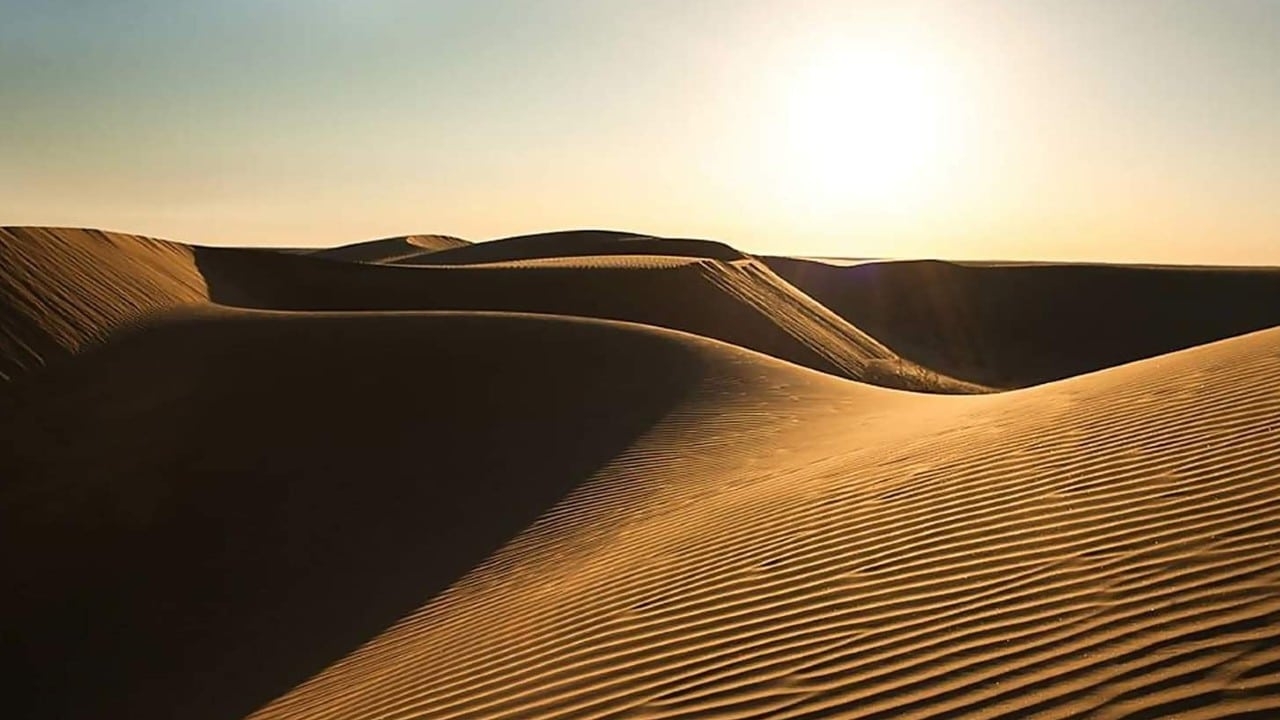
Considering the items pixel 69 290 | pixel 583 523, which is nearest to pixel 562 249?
pixel 69 290

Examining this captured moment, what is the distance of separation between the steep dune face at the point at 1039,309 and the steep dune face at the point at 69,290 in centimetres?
2691

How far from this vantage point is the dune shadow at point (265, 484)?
802 cm

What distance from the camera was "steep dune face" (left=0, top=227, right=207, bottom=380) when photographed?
48.5 feet

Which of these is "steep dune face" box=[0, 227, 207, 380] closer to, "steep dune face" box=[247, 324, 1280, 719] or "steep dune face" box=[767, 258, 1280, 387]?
"steep dune face" box=[247, 324, 1280, 719]

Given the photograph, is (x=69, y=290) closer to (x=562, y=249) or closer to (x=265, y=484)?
(x=265, y=484)

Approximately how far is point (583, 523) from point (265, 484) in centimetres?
416

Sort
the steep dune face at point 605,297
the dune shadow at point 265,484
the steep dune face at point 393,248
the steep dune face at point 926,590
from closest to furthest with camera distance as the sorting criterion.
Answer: the steep dune face at point 926,590
the dune shadow at point 265,484
the steep dune face at point 605,297
the steep dune face at point 393,248

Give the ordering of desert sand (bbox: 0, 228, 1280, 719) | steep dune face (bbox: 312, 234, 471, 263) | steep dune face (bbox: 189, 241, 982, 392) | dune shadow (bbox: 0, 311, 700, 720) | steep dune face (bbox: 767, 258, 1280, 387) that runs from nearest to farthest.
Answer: desert sand (bbox: 0, 228, 1280, 719)
dune shadow (bbox: 0, 311, 700, 720)
steep dune face (bbox: 189, 241, 982, 392)
steep dune face (bbox: 767, 258, 1280, 387)
steep dune face (bbox: 312, 234, 471, 263)

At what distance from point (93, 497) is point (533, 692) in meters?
8.08

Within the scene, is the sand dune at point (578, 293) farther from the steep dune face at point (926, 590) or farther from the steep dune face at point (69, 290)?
the steep dune face at point (926, 590)

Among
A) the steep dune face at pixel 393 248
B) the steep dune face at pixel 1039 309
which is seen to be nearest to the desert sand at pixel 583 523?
the steep dune face at pixel 1039 309

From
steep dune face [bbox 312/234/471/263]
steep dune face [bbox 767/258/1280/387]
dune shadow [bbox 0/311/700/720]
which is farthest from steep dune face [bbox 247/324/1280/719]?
steep dune face [bbox 312/234/471/263]

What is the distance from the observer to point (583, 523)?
8844mm

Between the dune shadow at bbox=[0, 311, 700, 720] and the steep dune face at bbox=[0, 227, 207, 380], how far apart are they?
2.11 ft
